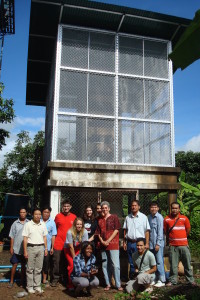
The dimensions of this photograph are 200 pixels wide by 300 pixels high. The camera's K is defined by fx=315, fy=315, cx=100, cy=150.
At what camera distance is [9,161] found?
68.5 feet

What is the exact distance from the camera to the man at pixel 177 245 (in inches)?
249

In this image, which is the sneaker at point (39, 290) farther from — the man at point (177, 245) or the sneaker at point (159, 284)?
the man at point (177, 245)

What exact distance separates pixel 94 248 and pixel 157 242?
137cm

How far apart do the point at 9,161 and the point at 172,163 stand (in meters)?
14.4

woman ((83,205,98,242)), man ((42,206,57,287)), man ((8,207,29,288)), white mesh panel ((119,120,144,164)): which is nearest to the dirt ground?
man ((8,207,29,288))

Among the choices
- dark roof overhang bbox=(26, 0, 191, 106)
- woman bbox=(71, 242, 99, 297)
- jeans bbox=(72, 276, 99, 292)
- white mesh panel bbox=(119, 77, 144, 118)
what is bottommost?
jeans bbox=(72, 276, 99, 292)

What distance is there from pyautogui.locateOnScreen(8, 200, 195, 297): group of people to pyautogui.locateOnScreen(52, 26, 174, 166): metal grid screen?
2222 mm

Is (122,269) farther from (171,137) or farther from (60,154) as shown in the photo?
(171,137)

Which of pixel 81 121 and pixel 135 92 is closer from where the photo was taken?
pixel 81 121

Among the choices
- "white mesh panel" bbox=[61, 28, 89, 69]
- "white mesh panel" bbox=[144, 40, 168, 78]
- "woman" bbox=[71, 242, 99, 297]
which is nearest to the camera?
"woman" bbox=[71, 242, 99, 297]

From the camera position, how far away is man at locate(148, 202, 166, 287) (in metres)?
6.51

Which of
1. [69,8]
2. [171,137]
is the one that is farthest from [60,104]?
[171,137]

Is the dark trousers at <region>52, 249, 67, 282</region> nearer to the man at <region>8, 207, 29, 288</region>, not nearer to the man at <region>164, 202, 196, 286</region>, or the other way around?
the man at <region>8, 207, 29, 288</region>

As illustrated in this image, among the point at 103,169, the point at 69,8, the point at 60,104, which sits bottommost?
the point at 103,169
